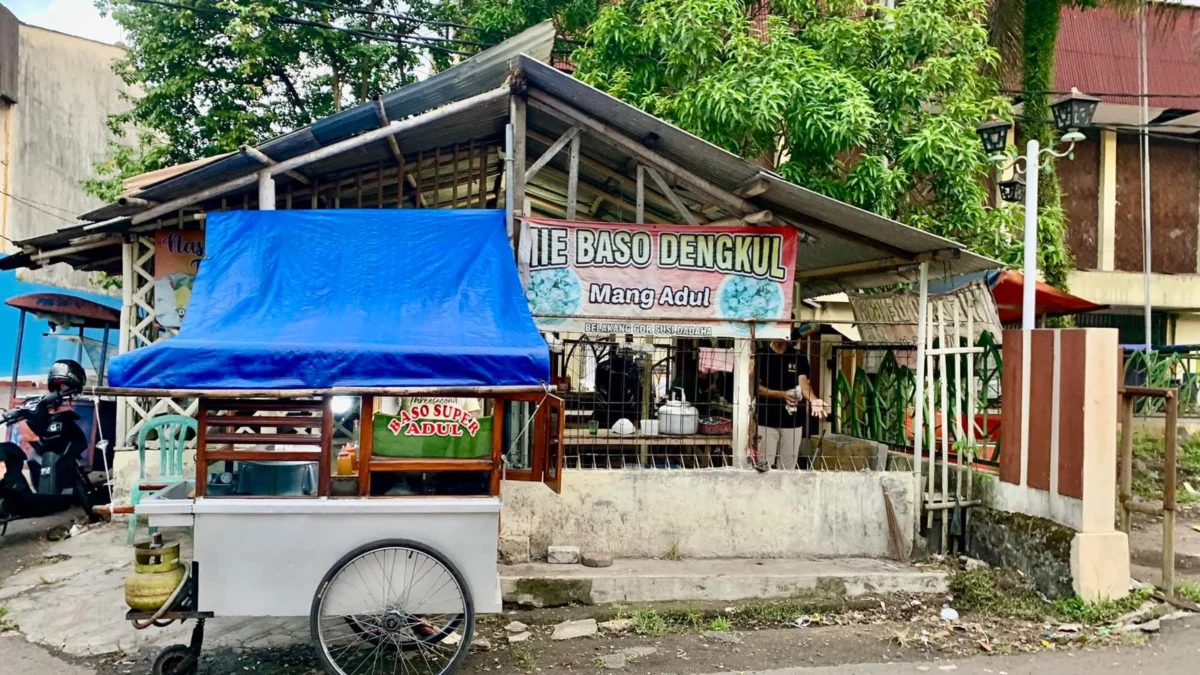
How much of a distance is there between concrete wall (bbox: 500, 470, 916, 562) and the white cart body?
5.61 feet

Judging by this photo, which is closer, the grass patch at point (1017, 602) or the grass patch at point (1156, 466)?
the grass patch at point (1017, 602)

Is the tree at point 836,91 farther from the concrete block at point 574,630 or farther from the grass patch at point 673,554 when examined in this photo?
the concrete block at point 574,630

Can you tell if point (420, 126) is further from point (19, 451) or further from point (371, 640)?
point (19, 451)

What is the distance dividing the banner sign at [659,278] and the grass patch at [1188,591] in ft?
11.5

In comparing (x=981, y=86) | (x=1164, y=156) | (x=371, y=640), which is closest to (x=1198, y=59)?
(x=1164, y=156)

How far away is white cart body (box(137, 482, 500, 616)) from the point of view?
4.30 meters

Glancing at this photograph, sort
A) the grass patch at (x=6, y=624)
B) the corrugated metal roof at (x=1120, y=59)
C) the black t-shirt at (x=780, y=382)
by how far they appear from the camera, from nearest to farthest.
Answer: the grass patch at (x=6, y=624) → the black t-shirt at (x=780, y=382) → the corrugated metal roof at (x=1120, y=59)

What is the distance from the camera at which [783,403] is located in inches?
301

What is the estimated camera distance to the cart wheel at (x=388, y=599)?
171 inches

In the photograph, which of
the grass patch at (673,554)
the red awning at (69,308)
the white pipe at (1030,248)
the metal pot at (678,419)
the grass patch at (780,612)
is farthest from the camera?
the red awning at (69,308)

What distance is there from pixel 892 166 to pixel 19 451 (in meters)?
9.11

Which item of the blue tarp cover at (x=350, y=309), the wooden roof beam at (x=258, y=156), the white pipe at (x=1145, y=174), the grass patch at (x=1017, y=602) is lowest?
the grass patch at (x=1017, y=602)

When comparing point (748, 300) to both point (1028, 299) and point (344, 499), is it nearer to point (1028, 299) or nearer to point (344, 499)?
point (1028, 299)

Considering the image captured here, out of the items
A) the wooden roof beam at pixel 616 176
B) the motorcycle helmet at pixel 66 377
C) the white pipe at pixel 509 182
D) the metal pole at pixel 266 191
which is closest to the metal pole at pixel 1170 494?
the wooden roof beam at pixel 616 176
